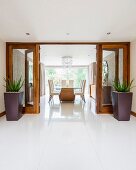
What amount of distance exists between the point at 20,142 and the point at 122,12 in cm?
286

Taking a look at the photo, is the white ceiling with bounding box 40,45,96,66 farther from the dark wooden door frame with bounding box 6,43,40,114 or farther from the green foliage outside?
the green foliage outside

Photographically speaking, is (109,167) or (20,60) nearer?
(109,167)

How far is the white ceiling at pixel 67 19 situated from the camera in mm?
2666

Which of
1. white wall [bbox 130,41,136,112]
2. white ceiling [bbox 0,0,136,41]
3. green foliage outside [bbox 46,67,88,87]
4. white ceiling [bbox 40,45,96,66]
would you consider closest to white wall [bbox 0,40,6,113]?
white ceiling [bbox 0,0,136,41]

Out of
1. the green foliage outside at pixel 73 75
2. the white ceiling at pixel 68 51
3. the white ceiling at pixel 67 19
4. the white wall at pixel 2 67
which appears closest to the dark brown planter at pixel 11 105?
the white wall at pixel 2 67

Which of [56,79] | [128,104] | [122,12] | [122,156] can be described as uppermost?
[122,12]

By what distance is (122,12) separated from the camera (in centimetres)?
293

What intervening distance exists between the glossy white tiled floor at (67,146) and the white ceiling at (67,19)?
2.26 metres

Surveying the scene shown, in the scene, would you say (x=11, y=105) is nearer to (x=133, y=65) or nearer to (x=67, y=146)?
(x=67, y=146)

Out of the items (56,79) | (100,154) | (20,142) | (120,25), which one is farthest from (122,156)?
(56,79)

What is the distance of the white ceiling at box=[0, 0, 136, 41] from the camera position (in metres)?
2.67

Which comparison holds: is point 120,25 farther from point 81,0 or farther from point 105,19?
point 81,0

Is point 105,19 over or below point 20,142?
over

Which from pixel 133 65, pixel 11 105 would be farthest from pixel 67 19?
pixel 133 65
